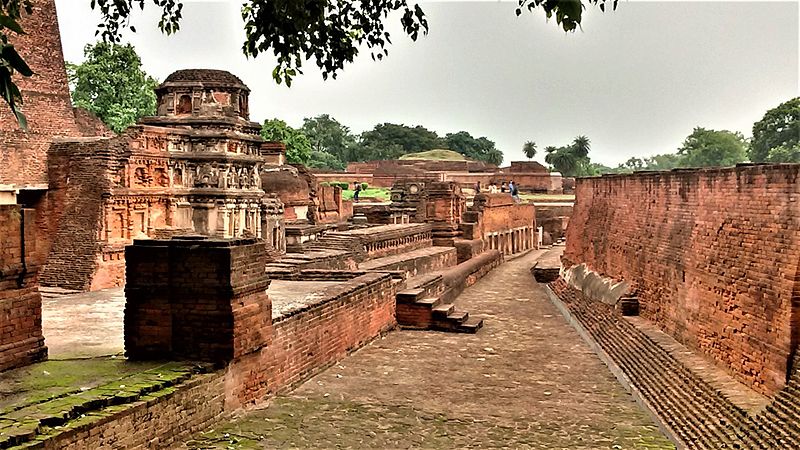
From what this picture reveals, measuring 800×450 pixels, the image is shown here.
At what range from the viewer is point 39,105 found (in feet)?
57.5

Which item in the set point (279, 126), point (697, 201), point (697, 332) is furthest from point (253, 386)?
point (279, 126)

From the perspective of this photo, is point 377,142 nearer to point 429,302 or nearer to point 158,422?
point 429,302

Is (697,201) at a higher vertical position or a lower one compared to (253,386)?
higher

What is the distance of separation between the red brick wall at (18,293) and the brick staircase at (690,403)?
5.06m

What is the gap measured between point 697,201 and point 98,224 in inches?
332

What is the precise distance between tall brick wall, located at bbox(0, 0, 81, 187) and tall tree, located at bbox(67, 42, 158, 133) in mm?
11413

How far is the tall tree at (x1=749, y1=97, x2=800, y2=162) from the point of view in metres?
47.4

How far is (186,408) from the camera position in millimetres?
5605

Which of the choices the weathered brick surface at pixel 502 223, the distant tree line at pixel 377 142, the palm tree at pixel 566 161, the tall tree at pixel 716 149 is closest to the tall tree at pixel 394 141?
the distant tree line at pixel 377 142

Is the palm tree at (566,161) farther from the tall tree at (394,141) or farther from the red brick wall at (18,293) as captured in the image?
the red brick wall at (18,293)

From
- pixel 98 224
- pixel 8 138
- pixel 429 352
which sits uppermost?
pixel 8 138

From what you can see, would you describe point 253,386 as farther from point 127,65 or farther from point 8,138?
point 127,65

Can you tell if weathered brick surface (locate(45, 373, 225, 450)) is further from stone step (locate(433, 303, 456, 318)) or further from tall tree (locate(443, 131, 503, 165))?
tall tree (locate(443, 131, 503, 165))

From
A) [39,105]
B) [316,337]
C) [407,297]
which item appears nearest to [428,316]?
[407,297]
